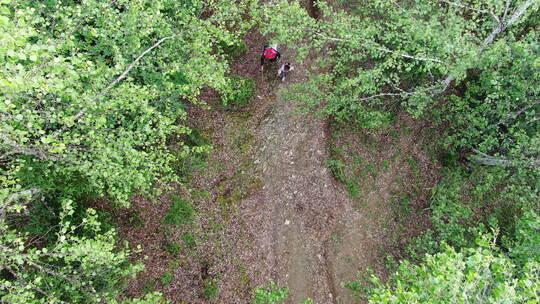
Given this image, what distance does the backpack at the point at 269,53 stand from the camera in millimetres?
16000

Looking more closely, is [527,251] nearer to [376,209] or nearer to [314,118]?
[376,209]

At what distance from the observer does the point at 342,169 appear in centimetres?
1555

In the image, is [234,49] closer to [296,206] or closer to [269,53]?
[269,53]

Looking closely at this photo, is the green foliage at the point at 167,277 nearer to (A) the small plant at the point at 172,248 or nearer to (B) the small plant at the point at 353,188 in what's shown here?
(A) the small plant at the point at 172,248

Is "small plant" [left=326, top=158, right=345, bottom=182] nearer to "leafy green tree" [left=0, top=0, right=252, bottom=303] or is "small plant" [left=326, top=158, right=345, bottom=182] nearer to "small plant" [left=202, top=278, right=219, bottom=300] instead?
"small plant" [left=202, top=278, right=219, bottom=300]

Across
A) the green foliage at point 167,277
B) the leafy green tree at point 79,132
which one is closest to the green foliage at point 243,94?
the leafy green tree at point 79,132

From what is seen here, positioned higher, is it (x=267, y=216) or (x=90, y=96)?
(x=90, y=96)

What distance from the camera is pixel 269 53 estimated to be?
16.1 metres

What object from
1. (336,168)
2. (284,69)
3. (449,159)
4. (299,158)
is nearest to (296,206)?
(299,158)

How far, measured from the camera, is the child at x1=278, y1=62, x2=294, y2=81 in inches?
637

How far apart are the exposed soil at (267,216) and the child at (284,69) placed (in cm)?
35

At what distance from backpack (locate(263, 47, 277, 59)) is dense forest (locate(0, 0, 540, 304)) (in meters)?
0.92

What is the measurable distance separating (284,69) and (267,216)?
24.5 feet

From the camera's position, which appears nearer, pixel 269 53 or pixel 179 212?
pixel 179 212
